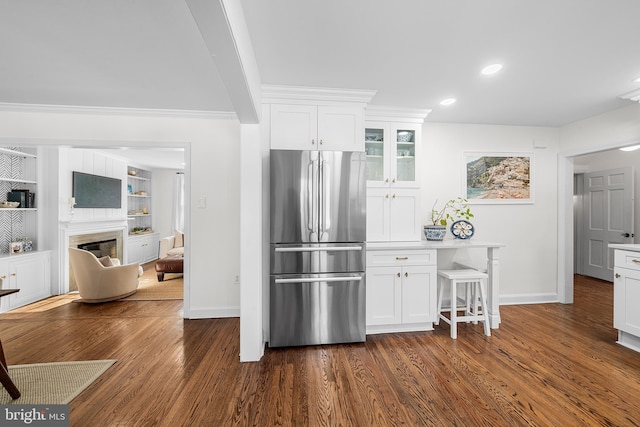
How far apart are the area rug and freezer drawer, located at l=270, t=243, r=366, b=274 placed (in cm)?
158

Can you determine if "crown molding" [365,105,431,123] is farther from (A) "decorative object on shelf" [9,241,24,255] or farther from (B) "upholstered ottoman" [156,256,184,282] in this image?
(A) "decorative object on shelf" [9,241,24,255]

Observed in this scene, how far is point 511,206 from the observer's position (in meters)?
3.95

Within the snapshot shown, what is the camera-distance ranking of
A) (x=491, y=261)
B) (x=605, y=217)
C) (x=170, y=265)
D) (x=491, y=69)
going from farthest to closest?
(x=605, y=217) → (x=170, y=265) → (x=491, y=261) → (x=491, y=69)

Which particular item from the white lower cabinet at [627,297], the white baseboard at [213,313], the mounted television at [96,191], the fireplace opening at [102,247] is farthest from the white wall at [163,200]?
the white lower cabinet at [627,297]

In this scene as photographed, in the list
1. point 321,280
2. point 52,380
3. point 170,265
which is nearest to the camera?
point 52,380

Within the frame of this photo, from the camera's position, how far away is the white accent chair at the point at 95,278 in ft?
12.6

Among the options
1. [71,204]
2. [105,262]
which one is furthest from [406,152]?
[71,204]

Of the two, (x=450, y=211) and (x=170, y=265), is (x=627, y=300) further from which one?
(x=170, y=265)

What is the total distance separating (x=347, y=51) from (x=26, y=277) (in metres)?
4.95

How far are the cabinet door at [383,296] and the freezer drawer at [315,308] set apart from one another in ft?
0.78

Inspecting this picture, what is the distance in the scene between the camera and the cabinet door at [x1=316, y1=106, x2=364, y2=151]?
2877mm

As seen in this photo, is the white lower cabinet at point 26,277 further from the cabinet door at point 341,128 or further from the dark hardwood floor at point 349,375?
the cabinet door at point 341,128

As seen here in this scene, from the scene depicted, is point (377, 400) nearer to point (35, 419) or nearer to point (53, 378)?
point (35, 419)

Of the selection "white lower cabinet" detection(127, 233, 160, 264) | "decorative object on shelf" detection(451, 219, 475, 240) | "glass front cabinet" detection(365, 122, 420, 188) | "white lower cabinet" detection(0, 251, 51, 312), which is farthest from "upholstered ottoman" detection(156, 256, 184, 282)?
"decorative object on shelf" detection(451, 219, 475, 240)
